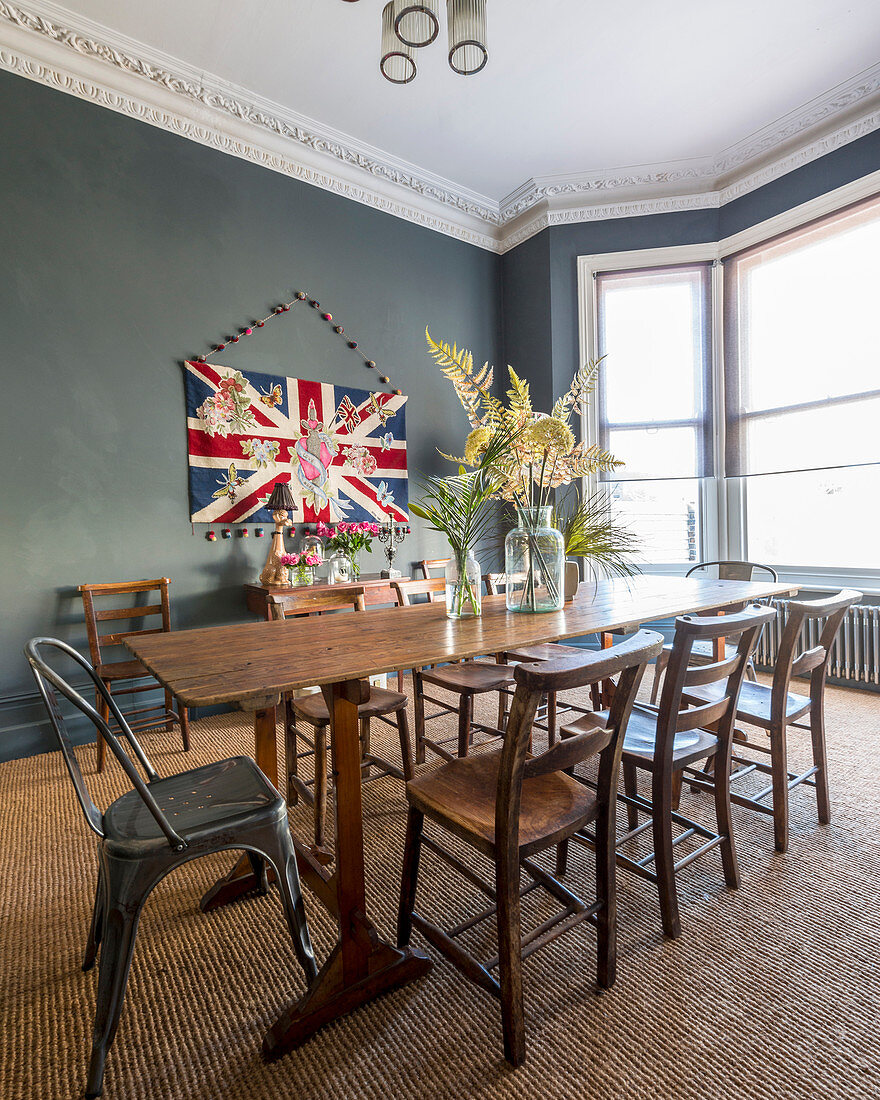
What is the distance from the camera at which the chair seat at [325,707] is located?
182 centimetres

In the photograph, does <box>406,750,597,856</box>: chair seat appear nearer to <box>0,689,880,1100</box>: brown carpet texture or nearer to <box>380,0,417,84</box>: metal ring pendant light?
<box>0,689,880,1100</box>: brown carpet texture

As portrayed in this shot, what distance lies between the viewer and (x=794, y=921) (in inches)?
58.9

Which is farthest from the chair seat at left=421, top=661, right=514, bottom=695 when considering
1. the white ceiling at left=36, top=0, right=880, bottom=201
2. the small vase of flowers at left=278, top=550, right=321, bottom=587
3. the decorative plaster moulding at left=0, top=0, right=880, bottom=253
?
the decorative plaster moulding at left=0, top=0, right=880, bottom=253

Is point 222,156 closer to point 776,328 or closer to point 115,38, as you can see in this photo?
point 115,38

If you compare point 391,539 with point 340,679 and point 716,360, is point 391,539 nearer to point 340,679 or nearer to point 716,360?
point 716,360

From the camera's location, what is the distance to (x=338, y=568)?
359 centimetres

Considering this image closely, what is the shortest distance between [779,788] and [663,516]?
2.78 metres

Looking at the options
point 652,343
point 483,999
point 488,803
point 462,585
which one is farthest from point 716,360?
point 483,999

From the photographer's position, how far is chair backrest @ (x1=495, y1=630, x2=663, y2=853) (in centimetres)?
102

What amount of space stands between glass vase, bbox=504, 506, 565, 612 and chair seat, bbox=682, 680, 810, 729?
55cm

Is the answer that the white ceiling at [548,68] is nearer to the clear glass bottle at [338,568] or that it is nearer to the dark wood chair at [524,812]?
the clear glass bottle at [338,568]

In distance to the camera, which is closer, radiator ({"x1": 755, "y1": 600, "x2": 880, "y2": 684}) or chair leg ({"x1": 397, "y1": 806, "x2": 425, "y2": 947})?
chair leg ({"x1": 397, "y1": 806, "x2": 425, "y2": 947})

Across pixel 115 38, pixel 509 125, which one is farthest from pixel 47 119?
pixel 509 125

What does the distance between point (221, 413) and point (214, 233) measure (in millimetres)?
1062
